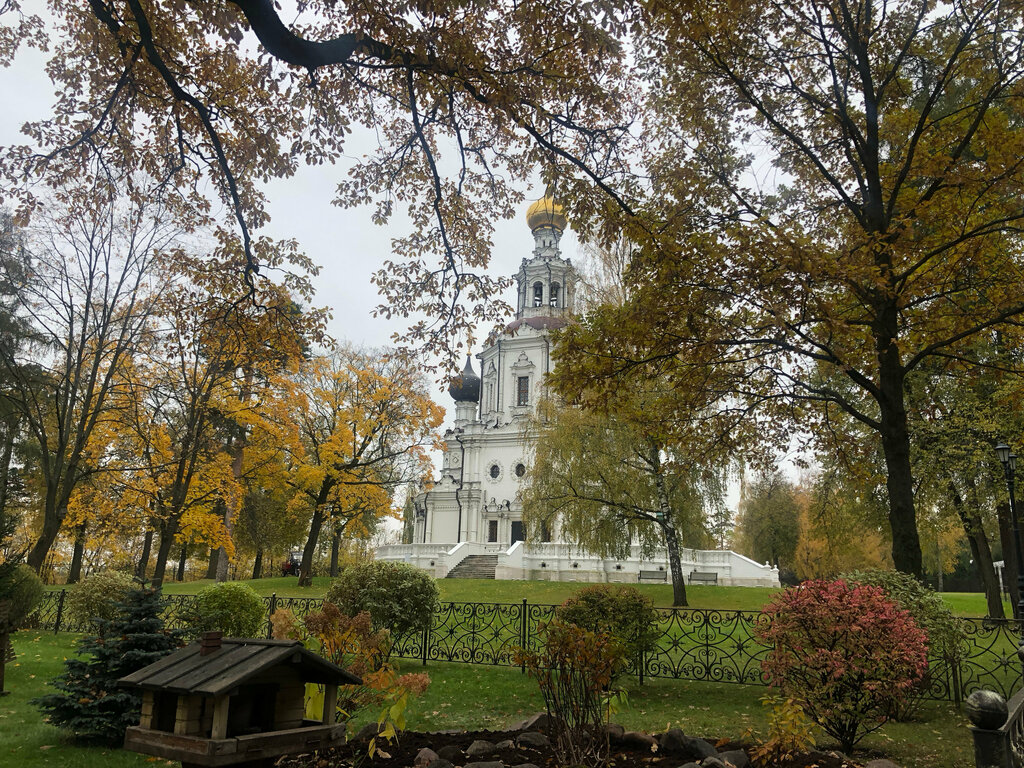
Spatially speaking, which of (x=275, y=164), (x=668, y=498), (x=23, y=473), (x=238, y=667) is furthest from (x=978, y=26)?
(x=23, y=473)

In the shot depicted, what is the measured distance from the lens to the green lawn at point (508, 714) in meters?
7.13

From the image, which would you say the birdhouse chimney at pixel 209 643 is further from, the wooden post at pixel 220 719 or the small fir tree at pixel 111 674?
the small fir tree at pixel 111 674

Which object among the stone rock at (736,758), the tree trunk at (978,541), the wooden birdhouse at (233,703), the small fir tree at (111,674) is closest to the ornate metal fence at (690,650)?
the small fir tree at (111,674)

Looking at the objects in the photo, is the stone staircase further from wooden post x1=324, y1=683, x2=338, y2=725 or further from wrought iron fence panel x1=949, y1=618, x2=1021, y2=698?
wooden post x1=324, y1=683, x2=338, y2=725

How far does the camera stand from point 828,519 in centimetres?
1722

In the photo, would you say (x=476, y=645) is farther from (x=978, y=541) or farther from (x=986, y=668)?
(x=978, y=541)

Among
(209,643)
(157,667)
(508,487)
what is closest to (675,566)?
(209,643)

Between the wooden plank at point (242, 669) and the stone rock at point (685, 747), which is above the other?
the wooden plank at point (242, 669)

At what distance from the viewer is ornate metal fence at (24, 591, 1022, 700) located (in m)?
10.0

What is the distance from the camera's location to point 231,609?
1320cm

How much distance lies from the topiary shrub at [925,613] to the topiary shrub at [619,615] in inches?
123

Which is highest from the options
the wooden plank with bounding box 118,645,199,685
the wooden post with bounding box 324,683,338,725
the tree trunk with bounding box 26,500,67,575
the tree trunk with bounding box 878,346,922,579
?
the tree trunk with bounding box 878,346,922,579

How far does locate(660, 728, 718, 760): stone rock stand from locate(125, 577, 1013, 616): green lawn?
50.9 ft

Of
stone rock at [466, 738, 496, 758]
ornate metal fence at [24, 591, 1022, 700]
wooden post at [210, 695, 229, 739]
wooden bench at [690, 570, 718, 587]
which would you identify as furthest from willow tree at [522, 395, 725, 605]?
wooden post at [210, 695, 229, 739]
